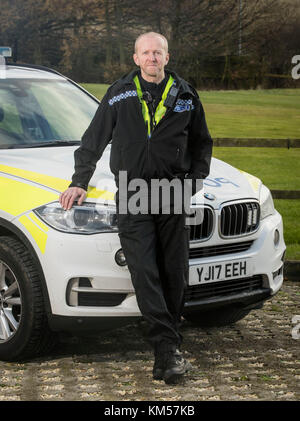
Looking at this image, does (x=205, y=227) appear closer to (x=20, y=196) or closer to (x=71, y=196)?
(x=71, y=196)

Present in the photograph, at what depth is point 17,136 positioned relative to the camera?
559cm

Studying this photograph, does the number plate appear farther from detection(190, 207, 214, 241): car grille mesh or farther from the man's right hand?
the man's right hand

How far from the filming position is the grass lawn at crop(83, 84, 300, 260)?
11391 mm

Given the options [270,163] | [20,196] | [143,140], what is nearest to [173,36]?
[270,163]

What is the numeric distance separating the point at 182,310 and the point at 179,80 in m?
1.25

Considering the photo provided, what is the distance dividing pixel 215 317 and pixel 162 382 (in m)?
1.33

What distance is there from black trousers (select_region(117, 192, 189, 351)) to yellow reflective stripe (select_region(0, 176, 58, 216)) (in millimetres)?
480

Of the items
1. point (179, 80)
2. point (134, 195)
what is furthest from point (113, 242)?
point (179, 80)

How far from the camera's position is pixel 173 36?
36.4ft

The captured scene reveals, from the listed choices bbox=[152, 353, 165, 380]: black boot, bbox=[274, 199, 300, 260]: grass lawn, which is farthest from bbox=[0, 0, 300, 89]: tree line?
bbox=[152, 353, 165, 380]: black boot

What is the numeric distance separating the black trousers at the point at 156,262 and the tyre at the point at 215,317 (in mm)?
1230

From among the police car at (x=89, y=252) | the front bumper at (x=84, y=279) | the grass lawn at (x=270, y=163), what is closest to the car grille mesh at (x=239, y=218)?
the police car at (x=89, y=252)

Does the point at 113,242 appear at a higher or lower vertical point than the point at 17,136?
lower
